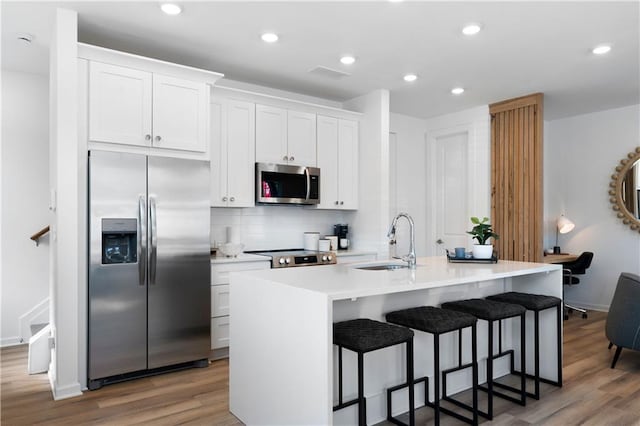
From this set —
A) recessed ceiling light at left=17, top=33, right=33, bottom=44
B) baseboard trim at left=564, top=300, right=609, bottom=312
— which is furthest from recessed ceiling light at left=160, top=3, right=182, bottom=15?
baseboard trim at left=564, top=300, right=609, bottom=312

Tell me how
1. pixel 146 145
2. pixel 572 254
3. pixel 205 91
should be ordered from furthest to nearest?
pixel 572 254 < pixel 205 91 < pixel 146 145

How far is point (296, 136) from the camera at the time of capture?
470 centimetres

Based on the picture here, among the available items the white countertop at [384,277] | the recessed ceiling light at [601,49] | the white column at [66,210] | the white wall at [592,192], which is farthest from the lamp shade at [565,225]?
the white column at [66,210]

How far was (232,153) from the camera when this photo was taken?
428 centimetres

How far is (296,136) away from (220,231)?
1.24 meters

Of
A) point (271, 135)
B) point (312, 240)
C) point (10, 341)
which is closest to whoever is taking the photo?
point (10, 341)

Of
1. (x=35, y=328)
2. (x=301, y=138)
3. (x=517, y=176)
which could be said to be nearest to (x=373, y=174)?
(x=301, y=138)

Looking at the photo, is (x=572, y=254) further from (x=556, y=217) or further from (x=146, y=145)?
(x=146, y=145)

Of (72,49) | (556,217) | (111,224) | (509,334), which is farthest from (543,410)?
(556,217)

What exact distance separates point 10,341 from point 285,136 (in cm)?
320

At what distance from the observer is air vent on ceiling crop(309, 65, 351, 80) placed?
4246mm

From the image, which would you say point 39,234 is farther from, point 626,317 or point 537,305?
point 626,317

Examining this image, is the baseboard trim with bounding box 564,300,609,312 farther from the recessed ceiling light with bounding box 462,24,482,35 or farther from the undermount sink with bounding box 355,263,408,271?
the recessed ceiling light with bounding box 462,24,482,35

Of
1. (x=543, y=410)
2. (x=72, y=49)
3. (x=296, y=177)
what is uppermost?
(x=72, y=49)
